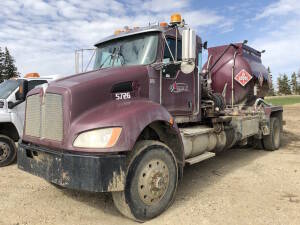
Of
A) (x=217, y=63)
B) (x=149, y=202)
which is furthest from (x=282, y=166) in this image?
(x=149, y=202)

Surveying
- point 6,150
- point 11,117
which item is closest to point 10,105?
point 11,117

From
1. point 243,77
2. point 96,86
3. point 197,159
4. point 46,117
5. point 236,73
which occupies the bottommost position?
point 197,159

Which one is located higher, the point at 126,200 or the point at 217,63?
the point at 217,63

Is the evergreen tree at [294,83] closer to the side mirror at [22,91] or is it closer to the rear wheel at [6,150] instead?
the side mirror at [22,91]

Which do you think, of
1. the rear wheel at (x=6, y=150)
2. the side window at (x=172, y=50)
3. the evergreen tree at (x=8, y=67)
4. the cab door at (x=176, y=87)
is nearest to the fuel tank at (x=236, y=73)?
the cab door at (x=176, y=87)

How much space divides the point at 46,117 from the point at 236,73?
540cm

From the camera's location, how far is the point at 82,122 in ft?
11.2

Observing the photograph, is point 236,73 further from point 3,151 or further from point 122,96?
point 3,151

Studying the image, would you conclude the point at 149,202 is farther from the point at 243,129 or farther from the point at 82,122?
the point at 243,129

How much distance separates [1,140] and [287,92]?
104 meters

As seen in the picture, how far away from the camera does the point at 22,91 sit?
6.96 m

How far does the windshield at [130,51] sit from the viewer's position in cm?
462

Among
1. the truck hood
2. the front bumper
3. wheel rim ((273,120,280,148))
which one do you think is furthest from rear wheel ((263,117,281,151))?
the front bumper

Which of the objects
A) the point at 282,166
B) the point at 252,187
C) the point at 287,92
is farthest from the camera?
the point at 287,92
